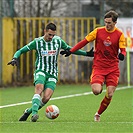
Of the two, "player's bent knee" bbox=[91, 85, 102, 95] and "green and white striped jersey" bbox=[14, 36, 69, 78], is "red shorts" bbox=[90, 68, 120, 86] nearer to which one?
"player's bent knee" bbox=[91, 85, 102, 95]

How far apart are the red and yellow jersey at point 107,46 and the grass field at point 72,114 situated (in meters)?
1.06

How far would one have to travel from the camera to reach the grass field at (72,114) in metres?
10.5

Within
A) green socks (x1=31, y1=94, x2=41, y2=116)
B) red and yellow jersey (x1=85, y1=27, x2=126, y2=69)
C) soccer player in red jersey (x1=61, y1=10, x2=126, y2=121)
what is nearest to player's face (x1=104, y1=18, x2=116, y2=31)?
soccer player in red jersey (x1=61, y1=10, x2=126, y2=121)

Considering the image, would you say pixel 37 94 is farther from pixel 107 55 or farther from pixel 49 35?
pixel 107 55

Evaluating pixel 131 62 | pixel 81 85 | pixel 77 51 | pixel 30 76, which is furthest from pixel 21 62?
pixel 77 51

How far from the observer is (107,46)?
12.2 meters

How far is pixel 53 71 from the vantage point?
12.4 meters

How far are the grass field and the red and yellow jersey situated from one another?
1063mm

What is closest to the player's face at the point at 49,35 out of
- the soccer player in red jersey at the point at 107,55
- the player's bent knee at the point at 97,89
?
the soccer player in red jersey at the point at 107,55

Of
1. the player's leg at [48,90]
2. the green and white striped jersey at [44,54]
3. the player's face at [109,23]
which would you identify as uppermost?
the player's face at [109,23]

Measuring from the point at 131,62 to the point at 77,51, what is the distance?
13.6m

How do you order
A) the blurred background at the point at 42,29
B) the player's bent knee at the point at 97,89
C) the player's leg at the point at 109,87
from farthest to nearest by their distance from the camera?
the blurred background at the point at 42,29
the player's leg at the point at 109,87
the player's bent knee at the point at 97,89

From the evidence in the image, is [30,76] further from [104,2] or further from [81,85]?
[104,2]

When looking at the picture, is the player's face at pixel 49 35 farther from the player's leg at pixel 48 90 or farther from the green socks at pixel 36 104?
the green socks at pixel 36 104
